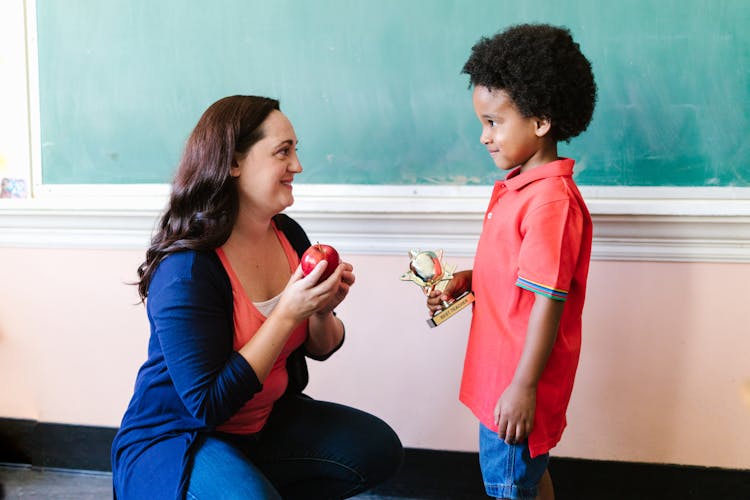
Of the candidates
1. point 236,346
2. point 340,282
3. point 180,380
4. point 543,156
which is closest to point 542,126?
point 543,156

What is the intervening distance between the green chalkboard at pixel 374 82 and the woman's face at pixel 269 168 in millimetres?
530

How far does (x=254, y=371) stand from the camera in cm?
126

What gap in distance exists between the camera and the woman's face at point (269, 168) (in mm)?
1379

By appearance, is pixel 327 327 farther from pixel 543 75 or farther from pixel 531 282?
pixel 543 75

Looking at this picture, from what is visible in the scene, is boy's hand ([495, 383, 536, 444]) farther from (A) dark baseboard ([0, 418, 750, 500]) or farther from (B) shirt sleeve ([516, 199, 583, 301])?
(A) dark baseboard ([0, 418, 750, 500])

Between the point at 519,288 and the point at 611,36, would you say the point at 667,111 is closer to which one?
the point at 611,36

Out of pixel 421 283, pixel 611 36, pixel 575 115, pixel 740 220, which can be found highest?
pixel 611 36

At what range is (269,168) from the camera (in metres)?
1.38

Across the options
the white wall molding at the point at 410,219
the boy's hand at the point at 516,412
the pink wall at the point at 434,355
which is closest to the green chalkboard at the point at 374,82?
the white wall molding at the point at 410,219

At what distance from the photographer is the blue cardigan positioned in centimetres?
123

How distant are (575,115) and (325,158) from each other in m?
0.78

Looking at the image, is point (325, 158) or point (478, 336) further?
point (325, 158)

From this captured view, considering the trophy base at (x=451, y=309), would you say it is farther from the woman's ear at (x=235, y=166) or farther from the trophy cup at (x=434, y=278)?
the woman's ear at (x=235, y=166)

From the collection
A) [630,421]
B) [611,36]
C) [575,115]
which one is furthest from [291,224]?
[630,421]
